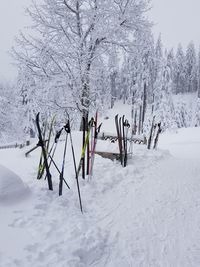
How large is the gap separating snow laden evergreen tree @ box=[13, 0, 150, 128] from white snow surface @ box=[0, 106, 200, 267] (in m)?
4.87

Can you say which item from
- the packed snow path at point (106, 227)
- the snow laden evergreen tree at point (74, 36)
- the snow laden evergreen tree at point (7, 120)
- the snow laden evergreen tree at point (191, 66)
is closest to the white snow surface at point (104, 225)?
the packed snow path at point (106, 227)

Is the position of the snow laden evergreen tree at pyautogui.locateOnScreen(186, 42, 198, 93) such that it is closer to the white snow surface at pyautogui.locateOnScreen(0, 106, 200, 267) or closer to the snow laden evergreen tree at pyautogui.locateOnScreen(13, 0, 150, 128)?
the snow laden evergreen tree at pyautogui.locateOnScreen(13, 0, 150, 128)

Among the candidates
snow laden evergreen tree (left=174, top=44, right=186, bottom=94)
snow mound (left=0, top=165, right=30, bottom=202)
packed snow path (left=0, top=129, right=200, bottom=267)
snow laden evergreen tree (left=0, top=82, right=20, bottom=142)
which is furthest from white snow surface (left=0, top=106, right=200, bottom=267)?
snow laden evergreen tree (left=174, top=44, right=186, bottom=94)

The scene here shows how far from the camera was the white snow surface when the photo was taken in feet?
11.6

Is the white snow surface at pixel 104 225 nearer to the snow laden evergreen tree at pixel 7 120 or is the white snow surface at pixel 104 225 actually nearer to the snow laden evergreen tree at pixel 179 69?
the snow laden evergreen tree at pixel 7 120

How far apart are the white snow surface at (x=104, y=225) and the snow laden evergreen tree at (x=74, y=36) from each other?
4871 millimetres

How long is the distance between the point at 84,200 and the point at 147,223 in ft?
5.08

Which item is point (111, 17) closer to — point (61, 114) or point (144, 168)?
point (61, 114)

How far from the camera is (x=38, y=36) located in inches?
435

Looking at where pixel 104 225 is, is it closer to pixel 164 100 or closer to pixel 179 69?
pixel 164 100

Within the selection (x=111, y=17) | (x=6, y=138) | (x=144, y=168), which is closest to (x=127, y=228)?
(x=144, y=168)

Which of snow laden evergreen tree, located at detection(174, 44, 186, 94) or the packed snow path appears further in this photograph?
snow laden evergreen tree, located at detection(174, 44, 186, 94)

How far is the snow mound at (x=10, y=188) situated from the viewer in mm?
4550

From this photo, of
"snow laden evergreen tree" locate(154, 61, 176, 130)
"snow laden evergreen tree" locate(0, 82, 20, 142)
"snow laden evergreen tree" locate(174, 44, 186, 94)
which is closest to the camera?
"snow laden evergreen tree" locate(0, 82, 20, 142)
